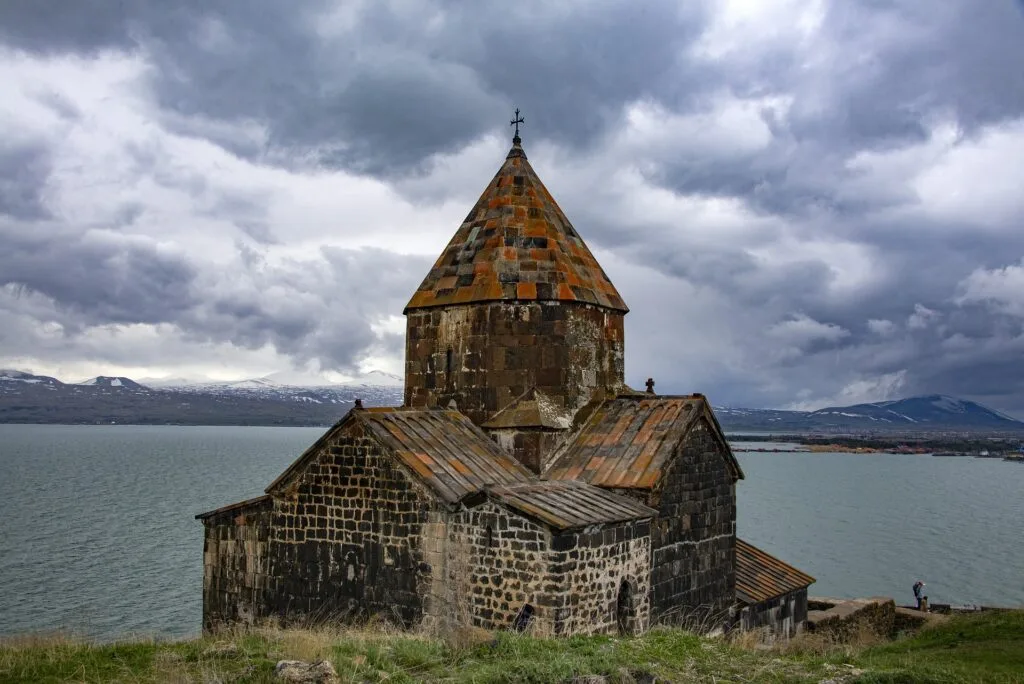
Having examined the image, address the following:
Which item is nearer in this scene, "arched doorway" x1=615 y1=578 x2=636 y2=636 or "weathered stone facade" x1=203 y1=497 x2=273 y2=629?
"arched doorway" x1=615 y1=578 x2=636 y2=636

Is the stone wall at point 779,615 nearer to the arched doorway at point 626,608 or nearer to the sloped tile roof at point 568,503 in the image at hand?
the arched doorway at point 626,608

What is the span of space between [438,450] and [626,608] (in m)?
3.02

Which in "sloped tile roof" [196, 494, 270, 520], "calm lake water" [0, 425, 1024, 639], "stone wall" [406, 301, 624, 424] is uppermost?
"stone wall" [406, 301, 624, 424]

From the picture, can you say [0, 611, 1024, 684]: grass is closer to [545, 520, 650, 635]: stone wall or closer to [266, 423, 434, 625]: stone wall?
[545, 520, 650, 635]: stone wall

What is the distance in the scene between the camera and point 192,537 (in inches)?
1398

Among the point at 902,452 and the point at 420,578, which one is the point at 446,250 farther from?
the point at 902,452

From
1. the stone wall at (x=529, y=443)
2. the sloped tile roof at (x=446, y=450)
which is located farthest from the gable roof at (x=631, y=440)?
the sloped tile roof at (x=446, y=450)

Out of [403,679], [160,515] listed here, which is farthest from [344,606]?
[160,515]

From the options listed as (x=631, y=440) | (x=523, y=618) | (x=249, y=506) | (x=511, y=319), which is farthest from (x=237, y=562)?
(x=631, y=440)

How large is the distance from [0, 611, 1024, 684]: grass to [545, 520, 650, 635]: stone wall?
81 cm

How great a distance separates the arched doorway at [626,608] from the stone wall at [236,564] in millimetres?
4587

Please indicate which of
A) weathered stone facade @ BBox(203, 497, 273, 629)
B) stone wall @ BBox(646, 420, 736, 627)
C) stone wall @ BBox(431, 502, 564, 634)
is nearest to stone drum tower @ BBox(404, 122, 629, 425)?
stone wall @ BBox(646, 420, 736, 627)

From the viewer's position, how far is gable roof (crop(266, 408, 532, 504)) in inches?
412

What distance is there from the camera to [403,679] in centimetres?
700
